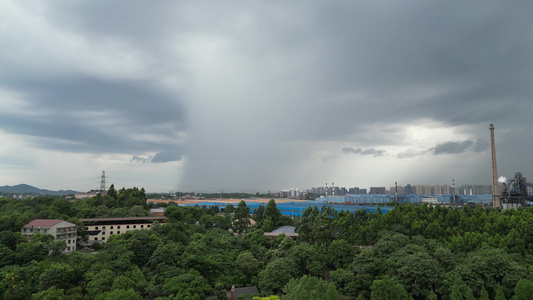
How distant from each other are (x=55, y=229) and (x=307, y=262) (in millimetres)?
21909

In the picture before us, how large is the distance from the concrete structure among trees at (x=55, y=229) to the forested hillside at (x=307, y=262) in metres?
1.05

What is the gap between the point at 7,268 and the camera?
2139cm

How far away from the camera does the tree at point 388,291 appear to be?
18.7 meters

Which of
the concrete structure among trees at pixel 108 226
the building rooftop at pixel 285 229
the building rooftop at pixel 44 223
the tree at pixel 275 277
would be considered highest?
the building rooftop at pixel 44 223

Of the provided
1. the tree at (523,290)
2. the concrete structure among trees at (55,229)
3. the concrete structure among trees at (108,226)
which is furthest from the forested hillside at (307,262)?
the concrete structure among trees at (108,226)

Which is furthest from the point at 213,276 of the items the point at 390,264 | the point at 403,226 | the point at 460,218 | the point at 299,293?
the point at 460,218

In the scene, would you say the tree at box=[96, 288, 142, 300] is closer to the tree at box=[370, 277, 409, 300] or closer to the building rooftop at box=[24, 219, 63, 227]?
the building rooftop at box=[24, 219, 63, 227]

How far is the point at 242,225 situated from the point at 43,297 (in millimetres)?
22926

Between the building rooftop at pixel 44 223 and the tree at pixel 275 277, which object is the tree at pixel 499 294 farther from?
the building rooftop at pixel 44 223

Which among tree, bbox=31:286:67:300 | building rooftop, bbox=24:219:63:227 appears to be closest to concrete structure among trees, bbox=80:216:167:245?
building rooftop, bbox=24:219:63:227

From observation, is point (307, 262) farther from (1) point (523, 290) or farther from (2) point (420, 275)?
(1) point (523, 290)

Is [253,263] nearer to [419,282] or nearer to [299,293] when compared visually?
[299,293]

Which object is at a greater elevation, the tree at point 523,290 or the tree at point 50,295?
the tree at point 523,290

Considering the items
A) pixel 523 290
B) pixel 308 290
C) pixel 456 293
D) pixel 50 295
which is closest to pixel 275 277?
pixel 308 290
